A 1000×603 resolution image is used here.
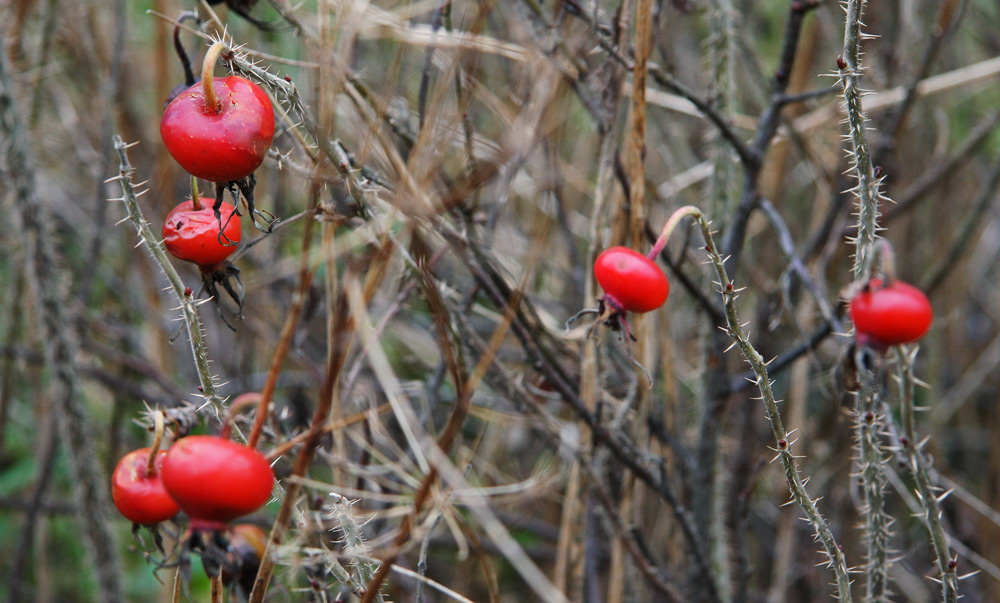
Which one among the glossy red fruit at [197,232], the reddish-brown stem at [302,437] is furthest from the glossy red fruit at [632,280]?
the glossy red fruit at [197,232]

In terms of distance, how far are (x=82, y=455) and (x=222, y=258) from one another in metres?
1.00

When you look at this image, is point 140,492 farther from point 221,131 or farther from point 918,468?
point 918,468

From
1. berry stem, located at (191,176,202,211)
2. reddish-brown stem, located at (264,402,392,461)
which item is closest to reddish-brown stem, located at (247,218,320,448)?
reddish-brown stem, located at (264,402,392,461)

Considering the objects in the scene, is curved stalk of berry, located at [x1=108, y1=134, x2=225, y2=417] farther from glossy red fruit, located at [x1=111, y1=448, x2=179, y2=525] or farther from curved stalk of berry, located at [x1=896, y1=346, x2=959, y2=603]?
curved stalk of berry, located at [x1=896, y1=346, x2=959, y2=603]

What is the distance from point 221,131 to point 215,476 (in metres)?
0.36

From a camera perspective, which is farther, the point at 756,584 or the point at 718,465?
the point at 756,584

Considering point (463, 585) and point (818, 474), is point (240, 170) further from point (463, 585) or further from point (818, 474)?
point (818, 474)

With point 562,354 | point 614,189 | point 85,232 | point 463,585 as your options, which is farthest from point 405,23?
point 85,232

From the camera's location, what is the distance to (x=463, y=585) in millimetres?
2076

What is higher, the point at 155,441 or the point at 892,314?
the point at 892,314

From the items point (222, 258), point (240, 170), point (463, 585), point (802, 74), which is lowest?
point (463, 585)

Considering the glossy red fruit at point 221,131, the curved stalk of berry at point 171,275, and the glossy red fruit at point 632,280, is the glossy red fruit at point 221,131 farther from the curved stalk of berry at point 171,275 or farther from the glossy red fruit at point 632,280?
the glossy red fruit at point 632,280

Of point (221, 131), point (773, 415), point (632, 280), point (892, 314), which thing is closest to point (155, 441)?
point (221, 131)

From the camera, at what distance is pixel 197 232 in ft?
3.02
